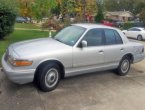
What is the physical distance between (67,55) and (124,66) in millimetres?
2469

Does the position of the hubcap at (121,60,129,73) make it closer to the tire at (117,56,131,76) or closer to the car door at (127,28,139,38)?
the tire at (117,56,131,76)

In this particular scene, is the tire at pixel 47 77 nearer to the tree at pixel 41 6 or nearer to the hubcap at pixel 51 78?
the hubcap at pixel 51 78

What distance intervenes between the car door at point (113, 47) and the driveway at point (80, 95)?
0.62m

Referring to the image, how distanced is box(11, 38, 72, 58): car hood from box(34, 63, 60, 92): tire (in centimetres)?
34

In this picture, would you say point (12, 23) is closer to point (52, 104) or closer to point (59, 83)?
point (59, 83)

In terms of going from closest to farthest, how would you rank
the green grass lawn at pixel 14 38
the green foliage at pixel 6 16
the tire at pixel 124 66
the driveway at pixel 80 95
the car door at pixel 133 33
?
1. the driveway at pixel 80 95
2. the tire at pixel 124 66
3. the green grass lawn at pixel 14 38
4. the green foliage at pixel 6 16
5. the car door at pixel 133 33

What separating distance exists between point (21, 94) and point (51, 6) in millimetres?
19149

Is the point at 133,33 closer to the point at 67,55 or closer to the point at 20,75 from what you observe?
the point at 67,55

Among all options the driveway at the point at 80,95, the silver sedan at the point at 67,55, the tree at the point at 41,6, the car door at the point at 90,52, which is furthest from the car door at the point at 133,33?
the car door at the point at 90,52

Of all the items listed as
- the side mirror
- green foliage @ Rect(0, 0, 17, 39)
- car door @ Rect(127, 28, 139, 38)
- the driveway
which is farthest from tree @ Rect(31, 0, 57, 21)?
the side mirror

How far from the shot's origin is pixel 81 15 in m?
28.4

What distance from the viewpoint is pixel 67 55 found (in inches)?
240

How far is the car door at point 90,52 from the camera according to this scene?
6.32m

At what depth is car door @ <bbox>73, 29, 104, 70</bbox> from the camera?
20.7ft
